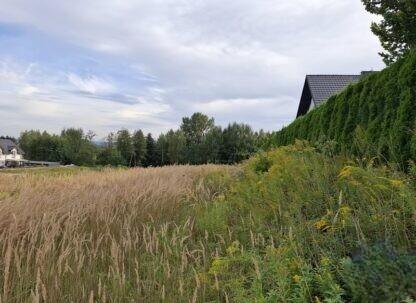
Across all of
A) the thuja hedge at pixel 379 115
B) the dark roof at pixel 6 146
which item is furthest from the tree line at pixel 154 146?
the thuja hedge at pixel 379 115

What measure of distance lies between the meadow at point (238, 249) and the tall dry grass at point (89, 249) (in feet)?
0.04

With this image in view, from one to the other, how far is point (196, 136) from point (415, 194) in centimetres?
9150

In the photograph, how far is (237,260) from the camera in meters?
3.15

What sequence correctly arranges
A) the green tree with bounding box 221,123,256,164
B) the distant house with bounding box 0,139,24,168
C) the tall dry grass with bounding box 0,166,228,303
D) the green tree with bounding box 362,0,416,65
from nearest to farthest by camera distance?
the tall dry grass with bounding box 0,166,228,303, the green tree with bounding box 362,0,416,65, the green tree with bounding box 221,123,256,164, the distant house with bounding box 0,139,24,168

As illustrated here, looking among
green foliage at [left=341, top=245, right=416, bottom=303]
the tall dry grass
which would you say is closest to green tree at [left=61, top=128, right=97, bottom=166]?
the tall dry grass

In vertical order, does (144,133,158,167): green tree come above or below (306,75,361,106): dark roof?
below

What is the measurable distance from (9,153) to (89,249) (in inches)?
4409

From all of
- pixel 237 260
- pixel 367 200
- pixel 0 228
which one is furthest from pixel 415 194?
pixel 0 228

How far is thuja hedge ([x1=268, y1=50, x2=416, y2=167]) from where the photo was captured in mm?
5309

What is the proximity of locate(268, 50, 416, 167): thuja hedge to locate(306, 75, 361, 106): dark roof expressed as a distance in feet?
53.7

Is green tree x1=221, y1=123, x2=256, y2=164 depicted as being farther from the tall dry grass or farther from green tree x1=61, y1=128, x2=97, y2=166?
the tall dry grass

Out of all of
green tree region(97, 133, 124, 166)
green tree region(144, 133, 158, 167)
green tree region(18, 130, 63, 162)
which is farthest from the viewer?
green tree region(18, 130, 63, 162)

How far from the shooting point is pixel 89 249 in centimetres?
379

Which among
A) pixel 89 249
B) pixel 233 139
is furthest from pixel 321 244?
pixel 233 139
